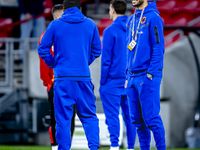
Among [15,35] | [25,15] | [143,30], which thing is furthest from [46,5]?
[143,30]

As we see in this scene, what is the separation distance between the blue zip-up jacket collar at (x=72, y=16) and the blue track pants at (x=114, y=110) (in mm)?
1283


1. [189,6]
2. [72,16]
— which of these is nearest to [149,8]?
[72,16]

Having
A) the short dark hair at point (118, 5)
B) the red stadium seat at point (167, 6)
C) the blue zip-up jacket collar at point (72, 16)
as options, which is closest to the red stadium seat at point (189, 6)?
the red stadium seat at point (167, 6)

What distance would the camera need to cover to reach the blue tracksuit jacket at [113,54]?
4.31 metres

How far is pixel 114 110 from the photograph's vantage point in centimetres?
430

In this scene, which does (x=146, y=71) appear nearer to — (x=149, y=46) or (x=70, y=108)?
(x=149, y=46)

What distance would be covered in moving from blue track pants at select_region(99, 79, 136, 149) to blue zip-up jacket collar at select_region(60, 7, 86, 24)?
4.21 feet

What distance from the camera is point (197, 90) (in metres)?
7.97

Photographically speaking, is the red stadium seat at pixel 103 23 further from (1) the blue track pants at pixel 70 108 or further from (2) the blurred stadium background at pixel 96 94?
(1) the blue track pants at pixel 70 108

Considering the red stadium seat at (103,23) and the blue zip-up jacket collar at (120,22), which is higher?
the red stadium seat at (103,23)

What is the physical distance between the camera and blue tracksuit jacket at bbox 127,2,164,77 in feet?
11.0

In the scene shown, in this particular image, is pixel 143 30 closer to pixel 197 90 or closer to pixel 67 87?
pixel 67 87

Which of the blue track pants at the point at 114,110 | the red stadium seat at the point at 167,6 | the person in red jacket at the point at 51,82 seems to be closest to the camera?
the person in red jacket at the point at 51,82

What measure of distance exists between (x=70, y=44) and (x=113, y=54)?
1245 mm
